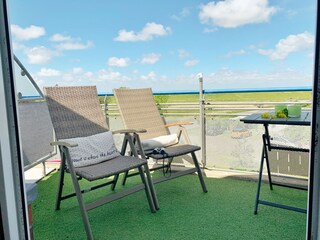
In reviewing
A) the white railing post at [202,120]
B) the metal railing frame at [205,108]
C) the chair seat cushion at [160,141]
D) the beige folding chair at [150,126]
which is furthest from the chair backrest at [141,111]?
the white railing post at [202,120]

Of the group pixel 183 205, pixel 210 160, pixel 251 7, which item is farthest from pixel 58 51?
pixel 183 205

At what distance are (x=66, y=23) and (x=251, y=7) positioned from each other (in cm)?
513

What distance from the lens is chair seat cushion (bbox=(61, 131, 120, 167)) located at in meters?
2.62

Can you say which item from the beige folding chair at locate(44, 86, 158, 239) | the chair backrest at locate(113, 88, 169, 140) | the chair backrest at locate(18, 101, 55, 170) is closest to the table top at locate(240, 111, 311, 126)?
the beige folding chair at locate(44, 86, 158, 239)

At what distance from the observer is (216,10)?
5.62 m

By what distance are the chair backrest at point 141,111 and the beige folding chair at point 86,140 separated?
1.07ft

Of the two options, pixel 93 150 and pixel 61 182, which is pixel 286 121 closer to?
pixel 93 150

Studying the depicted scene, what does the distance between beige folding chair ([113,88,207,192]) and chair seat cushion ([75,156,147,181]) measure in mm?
336

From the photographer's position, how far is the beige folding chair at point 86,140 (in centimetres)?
248

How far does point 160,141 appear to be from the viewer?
321 cm

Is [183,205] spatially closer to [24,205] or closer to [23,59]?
[24,205]

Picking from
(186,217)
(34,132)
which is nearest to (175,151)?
(186,217)

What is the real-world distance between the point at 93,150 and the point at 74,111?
0.47m

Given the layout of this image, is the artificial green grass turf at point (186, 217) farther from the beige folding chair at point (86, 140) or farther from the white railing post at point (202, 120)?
the white railing post at point (202, 120)
